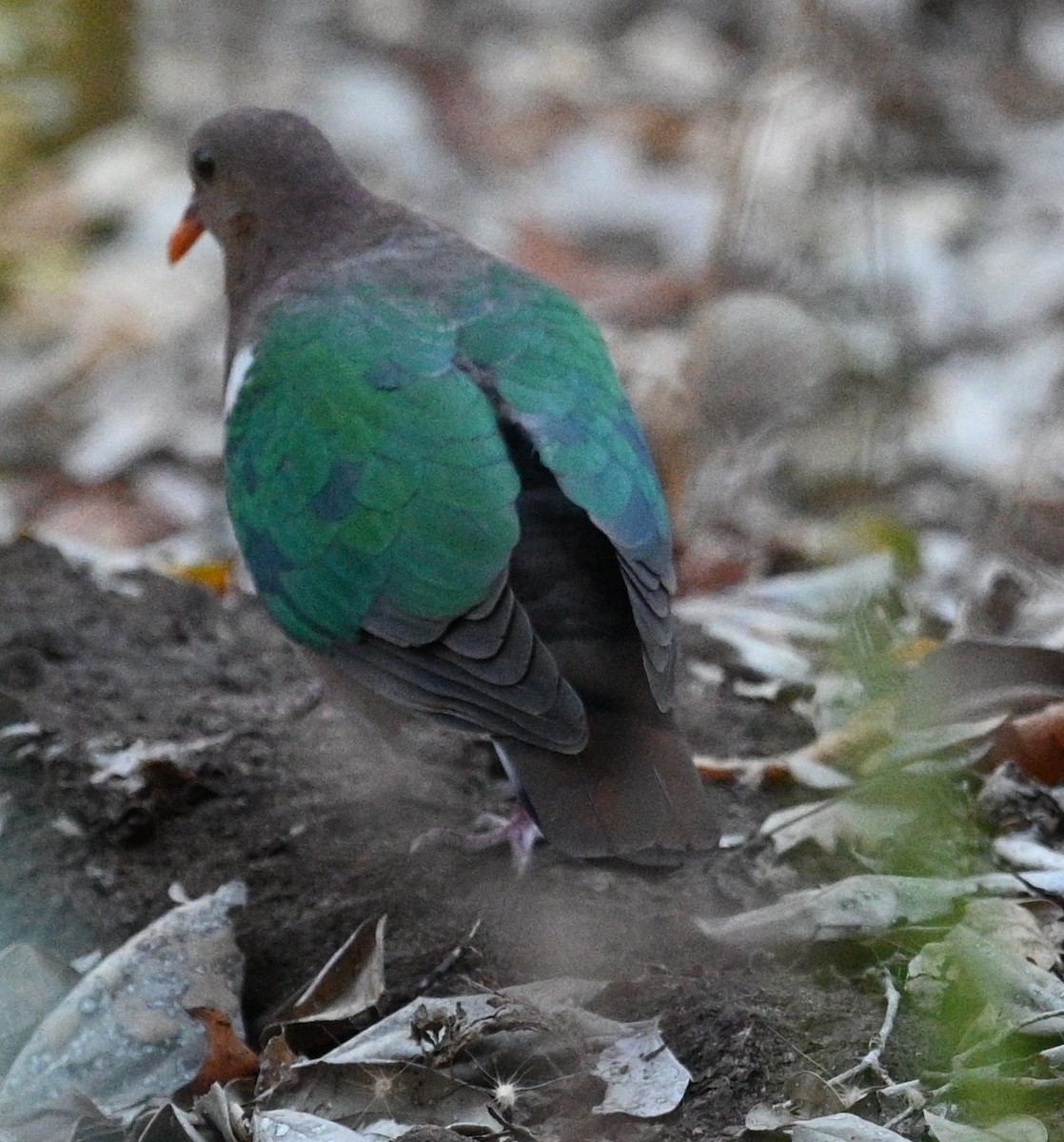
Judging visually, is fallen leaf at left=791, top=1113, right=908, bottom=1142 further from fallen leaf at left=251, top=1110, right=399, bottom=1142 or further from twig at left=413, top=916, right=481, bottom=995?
twig at left=413, top=916, right=481, bottom=995

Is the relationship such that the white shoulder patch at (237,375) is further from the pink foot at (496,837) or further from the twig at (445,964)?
the twig at (445,964)

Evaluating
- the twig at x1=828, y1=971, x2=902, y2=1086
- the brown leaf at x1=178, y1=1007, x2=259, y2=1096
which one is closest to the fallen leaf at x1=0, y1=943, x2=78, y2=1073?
the brown leaf at x1=178, y1=1007, x2=259, y2=1096

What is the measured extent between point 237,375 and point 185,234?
1.03m

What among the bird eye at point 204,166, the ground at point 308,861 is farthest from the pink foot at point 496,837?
the bird eye at point 204,166

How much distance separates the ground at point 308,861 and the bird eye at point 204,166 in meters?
1.03

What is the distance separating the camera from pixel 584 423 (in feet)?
11.4

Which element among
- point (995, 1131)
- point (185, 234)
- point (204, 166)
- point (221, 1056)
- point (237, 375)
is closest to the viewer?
point (995, 1131)

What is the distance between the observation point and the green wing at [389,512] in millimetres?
3150

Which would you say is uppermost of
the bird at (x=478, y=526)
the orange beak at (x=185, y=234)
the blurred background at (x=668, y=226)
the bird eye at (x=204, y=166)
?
the bird eye at (x=204, y=166)

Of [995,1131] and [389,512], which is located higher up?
[389,512]

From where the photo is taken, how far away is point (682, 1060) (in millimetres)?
2768

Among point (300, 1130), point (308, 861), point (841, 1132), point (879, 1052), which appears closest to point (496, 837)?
point (308, 861)

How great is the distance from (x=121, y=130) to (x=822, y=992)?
6.75m

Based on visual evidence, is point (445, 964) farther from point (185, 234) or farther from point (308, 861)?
point (185, 234)
